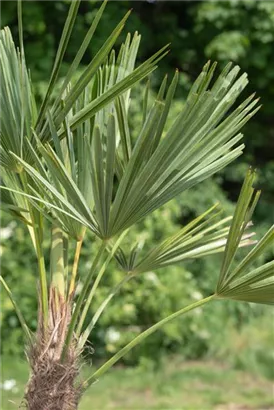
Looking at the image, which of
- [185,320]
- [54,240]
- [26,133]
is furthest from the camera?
[185,320]

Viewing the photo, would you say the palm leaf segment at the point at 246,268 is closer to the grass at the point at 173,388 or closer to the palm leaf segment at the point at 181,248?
the palm leaf segment at the point at 181,248

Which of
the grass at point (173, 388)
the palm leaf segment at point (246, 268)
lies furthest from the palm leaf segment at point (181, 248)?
the grass at point (173, 388)

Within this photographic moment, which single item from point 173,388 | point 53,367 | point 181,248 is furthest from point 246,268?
point 173,388

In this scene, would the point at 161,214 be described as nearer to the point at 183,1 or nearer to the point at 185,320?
the point at 185,320

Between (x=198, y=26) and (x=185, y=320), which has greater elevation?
(x=198, y=26)

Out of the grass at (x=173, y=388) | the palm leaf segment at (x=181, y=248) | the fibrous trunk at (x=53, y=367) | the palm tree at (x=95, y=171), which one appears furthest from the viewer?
the grass at (x=173, y=388)

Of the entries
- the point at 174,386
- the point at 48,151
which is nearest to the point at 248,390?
the point at 174,386

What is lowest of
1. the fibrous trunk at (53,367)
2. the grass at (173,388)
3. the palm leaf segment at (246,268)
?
the grass at (173,388)
